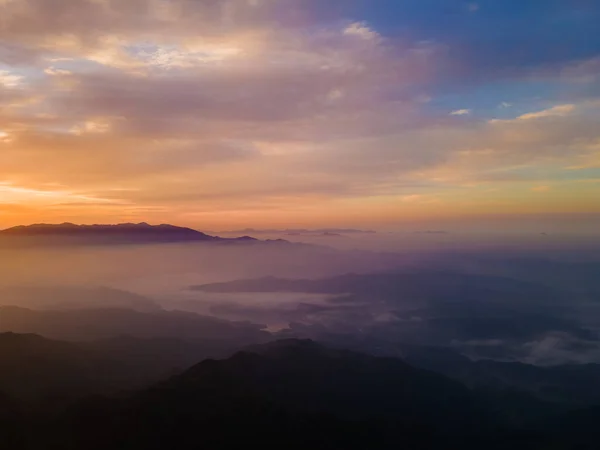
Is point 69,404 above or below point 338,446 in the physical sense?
above

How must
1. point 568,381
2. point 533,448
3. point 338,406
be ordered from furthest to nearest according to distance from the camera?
point 568,381 → point 338,406 → point 533,448

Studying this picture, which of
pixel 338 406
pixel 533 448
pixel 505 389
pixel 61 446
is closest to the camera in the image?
pixel 61 446

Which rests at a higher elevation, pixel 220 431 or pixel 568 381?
pixel 220 431

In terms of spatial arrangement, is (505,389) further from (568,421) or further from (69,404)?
(69,404)

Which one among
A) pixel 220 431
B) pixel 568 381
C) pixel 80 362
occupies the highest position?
pixel 80 362

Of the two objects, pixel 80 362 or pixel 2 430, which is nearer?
pixel 2 430

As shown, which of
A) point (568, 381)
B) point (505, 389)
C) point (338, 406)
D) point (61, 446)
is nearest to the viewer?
point (61, 446)

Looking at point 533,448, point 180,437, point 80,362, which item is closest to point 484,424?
point 533,448

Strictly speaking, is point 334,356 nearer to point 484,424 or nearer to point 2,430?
point 484,424

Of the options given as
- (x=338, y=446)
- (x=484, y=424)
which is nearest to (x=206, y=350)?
(x=338, y=446)
